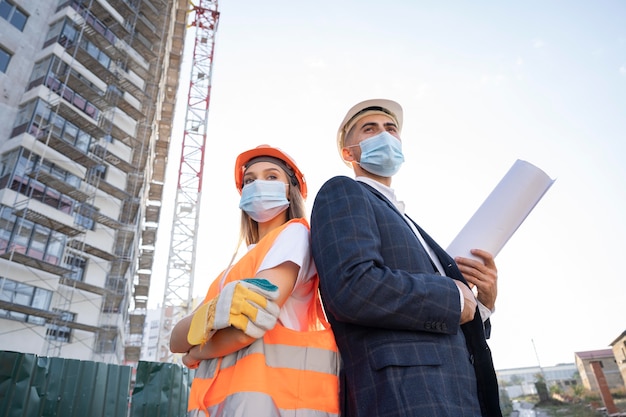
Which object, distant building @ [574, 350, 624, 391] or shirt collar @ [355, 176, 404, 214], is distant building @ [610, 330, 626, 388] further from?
shirt collar @ [355, 176, 404, 214]

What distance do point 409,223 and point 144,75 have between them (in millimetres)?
28945

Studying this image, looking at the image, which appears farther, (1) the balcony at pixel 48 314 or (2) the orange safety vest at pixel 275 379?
(1) the balcony at pixel 48 314

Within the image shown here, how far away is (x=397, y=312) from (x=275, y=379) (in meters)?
0.49

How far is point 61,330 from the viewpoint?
63.7 feet

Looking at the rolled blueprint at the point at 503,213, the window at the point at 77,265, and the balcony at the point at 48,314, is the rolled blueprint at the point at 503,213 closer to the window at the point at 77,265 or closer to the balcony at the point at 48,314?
the balcony at the point at 48,314

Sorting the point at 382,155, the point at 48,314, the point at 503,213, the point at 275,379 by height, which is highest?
the point at 48,314

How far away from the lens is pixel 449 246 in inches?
74.5

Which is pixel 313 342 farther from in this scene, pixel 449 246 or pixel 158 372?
pixel 158 372

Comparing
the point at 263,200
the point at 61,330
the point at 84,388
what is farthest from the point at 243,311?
the point at 61,330

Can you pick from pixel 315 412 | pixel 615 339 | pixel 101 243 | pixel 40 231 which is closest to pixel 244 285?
pixel 315 412

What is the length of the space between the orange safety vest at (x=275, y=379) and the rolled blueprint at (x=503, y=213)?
74cm

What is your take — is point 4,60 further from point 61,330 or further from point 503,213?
point 503,213

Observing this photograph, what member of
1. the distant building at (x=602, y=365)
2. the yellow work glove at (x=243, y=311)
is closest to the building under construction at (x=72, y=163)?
the yellow work glove at (x=243, y=311)

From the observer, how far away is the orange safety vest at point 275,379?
1.39 meters
